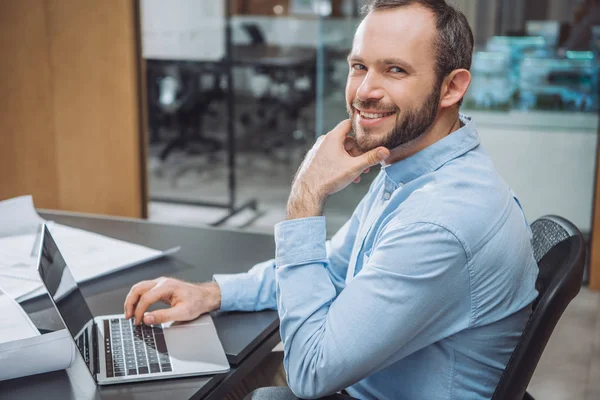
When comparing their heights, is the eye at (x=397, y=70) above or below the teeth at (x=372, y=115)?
above

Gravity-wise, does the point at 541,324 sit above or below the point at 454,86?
below

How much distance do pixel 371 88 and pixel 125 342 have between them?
24.2 inches

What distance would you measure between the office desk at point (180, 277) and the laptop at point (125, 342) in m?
0.02

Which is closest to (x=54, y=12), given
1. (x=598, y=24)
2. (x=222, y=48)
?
(x=222, y=48)

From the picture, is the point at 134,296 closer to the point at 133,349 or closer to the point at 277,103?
the point at 133,349

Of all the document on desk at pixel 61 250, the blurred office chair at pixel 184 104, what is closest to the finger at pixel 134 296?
the document on desk at pixel 61 250

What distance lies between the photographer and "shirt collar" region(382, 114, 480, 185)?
4.14 ft

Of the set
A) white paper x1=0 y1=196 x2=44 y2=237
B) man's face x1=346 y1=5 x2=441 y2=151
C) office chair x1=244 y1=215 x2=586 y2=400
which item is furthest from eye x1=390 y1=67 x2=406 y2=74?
white paper x1=0 y1=196 x2=44 y2=237

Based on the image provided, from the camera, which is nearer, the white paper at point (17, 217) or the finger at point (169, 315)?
the finger at point (169, 315)

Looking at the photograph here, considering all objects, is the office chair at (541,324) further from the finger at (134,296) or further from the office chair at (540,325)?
the finger at (134,296)

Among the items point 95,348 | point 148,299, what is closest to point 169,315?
point 148,299

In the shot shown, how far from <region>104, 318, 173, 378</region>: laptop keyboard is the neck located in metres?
0.54

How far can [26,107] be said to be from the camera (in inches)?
155

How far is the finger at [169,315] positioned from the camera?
1278 mm
